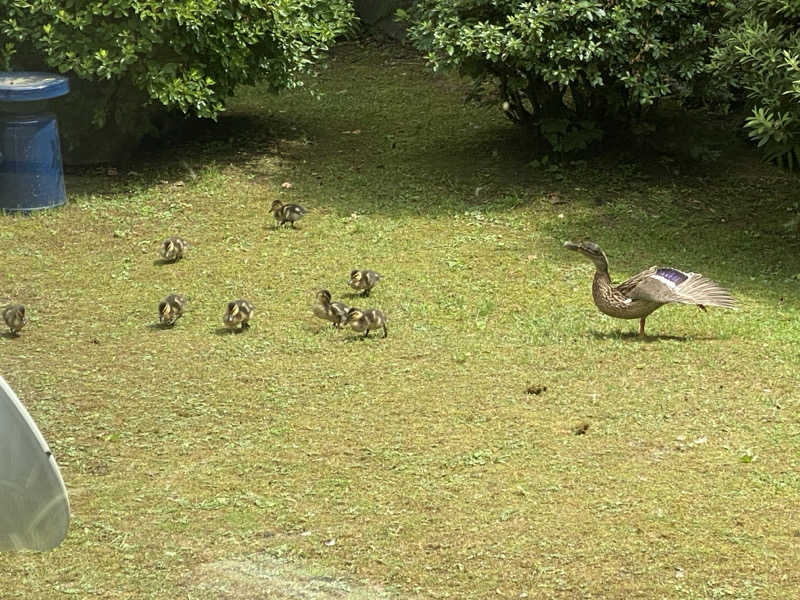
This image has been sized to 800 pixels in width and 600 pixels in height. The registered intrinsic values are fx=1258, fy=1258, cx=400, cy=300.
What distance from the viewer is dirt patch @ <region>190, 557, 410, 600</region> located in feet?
17.3

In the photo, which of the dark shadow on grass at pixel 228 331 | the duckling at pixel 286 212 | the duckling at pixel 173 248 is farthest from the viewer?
the duckling at pixel 286 212

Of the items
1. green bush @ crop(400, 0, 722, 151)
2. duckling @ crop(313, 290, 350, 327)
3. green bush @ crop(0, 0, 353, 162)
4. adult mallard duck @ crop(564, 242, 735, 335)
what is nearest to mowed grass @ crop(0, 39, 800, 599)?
duckling @ crop(313, 290, 350, 327)

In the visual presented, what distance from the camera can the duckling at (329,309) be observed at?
8.56 m

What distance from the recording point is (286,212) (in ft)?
35.8

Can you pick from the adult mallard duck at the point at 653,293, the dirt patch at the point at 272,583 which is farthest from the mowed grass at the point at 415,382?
the adult mallard duck at the point at 653,293

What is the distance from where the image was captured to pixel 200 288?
966 centimetres

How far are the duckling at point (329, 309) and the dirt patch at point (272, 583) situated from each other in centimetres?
318

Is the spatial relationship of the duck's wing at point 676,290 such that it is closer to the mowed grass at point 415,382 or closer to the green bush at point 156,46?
the mowed grass at point 415,382

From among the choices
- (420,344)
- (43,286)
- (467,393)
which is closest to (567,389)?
(467,393)

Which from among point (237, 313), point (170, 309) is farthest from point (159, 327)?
point (237, 313)

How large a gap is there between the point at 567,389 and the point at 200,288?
134 inches

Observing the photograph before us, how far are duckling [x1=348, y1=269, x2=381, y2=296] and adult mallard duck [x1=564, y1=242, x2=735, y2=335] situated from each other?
1.76 m

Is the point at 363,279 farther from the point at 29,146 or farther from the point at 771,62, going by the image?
the point at 29,146

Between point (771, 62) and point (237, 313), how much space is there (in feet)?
15.1
